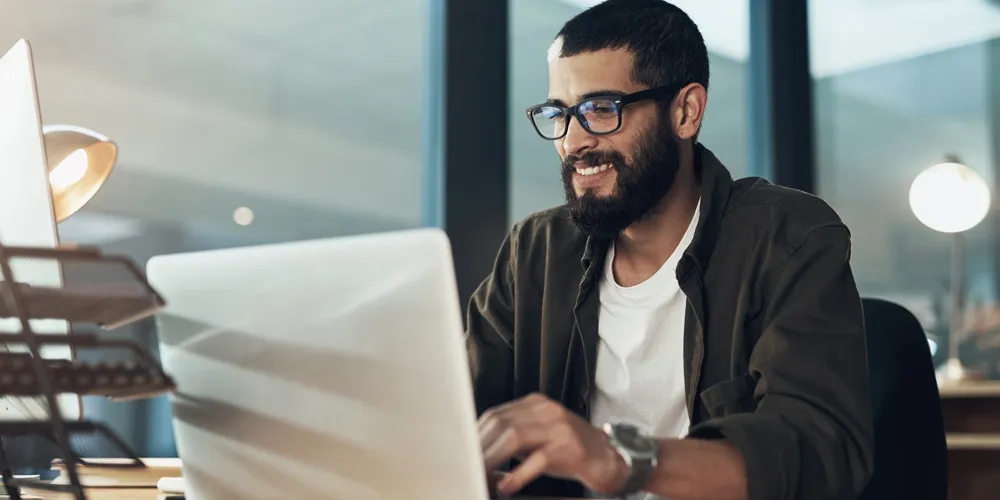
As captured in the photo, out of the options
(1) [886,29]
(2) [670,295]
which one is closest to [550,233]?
(2) [670,295]

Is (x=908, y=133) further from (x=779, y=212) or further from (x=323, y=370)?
(x=323, y=370)

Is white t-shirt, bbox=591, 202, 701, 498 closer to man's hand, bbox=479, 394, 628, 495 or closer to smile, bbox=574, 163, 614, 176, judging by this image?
smile, bbox=574, 163, 614, 176

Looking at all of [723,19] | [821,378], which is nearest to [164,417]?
[821,378]

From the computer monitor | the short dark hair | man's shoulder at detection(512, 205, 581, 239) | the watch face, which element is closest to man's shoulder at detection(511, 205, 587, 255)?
man's shoulder at detection(512, 205, 581, 239)

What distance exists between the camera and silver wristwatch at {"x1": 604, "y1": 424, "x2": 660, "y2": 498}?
812 mm

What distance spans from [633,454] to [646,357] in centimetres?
48

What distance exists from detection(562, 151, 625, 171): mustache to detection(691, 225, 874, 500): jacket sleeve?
0.31m

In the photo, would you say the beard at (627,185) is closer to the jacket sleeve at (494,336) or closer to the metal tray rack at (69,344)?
the jacket sleeve at (494,336)

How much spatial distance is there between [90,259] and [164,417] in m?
1.27

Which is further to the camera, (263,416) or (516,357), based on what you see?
(516,357)

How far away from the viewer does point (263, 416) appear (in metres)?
0.75

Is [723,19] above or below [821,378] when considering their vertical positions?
above

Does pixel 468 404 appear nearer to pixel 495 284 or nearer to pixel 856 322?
pixel 856 322

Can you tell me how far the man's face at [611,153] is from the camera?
1333 millimetres
